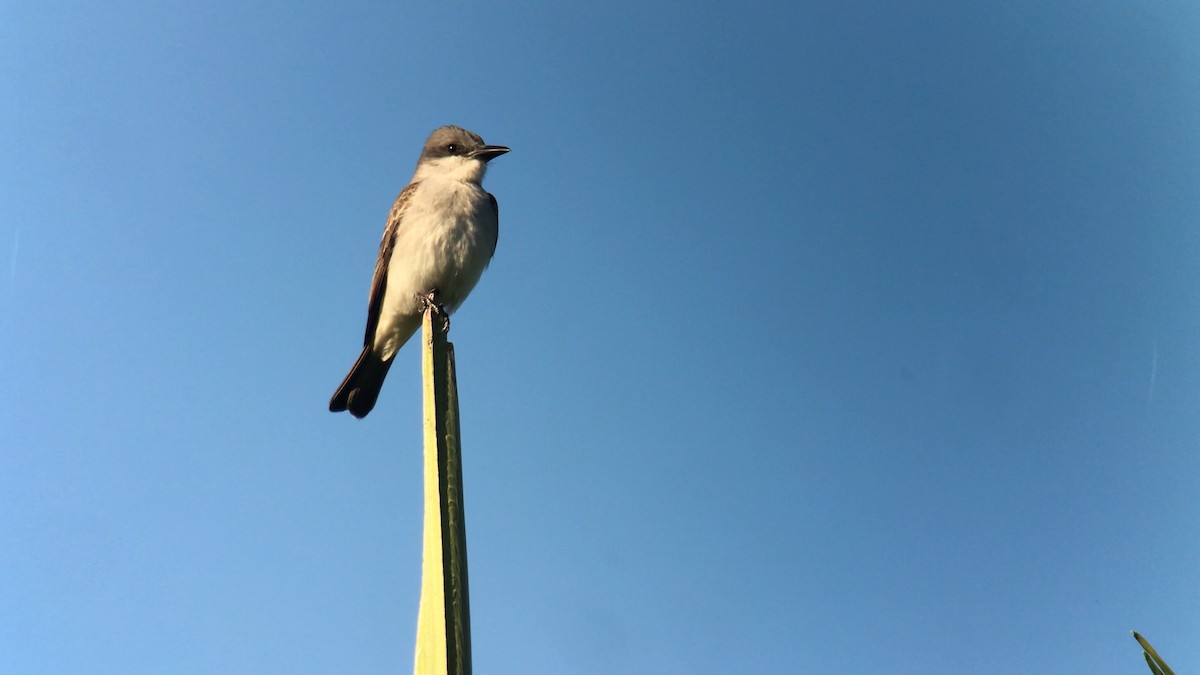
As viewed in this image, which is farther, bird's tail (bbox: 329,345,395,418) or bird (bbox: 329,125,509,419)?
bird's tail (bbox: 329,345,395,418)

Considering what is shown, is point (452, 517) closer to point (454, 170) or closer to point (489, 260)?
point (489, 260)

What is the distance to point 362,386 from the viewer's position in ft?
27.2

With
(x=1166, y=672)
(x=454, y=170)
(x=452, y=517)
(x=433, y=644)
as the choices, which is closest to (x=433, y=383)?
(x=452, y=517)

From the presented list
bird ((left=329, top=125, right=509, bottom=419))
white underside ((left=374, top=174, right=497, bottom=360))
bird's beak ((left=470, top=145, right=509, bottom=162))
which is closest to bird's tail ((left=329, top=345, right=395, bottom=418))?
bird ((left=329, top=125, right=509, bottom=419))

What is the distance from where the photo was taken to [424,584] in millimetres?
2449

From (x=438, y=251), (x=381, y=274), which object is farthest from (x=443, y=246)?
(x=381, y=274)

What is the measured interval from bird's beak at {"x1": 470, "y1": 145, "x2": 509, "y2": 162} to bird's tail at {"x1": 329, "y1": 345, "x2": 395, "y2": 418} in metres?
2.05

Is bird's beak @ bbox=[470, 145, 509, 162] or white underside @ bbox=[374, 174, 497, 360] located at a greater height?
bird's beak @ bbox=[470, 145, 509, 162]

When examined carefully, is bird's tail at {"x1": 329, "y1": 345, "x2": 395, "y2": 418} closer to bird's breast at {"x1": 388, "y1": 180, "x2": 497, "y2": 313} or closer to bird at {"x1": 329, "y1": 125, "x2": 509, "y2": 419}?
bird at {"x1": 329, "y1": 125, "x2": 509, "y2": 419}

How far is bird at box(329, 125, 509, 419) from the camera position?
7578 millimetres

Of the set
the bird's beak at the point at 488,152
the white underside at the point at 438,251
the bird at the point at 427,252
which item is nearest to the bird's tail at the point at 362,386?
the bird at the point at 427,252

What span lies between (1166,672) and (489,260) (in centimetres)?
690

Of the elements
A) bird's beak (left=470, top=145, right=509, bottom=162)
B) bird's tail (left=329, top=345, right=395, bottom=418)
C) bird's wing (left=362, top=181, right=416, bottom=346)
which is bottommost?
bird's tail (left=329, top=345, right=395, bottom=418)

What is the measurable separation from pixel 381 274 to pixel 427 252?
977mm
